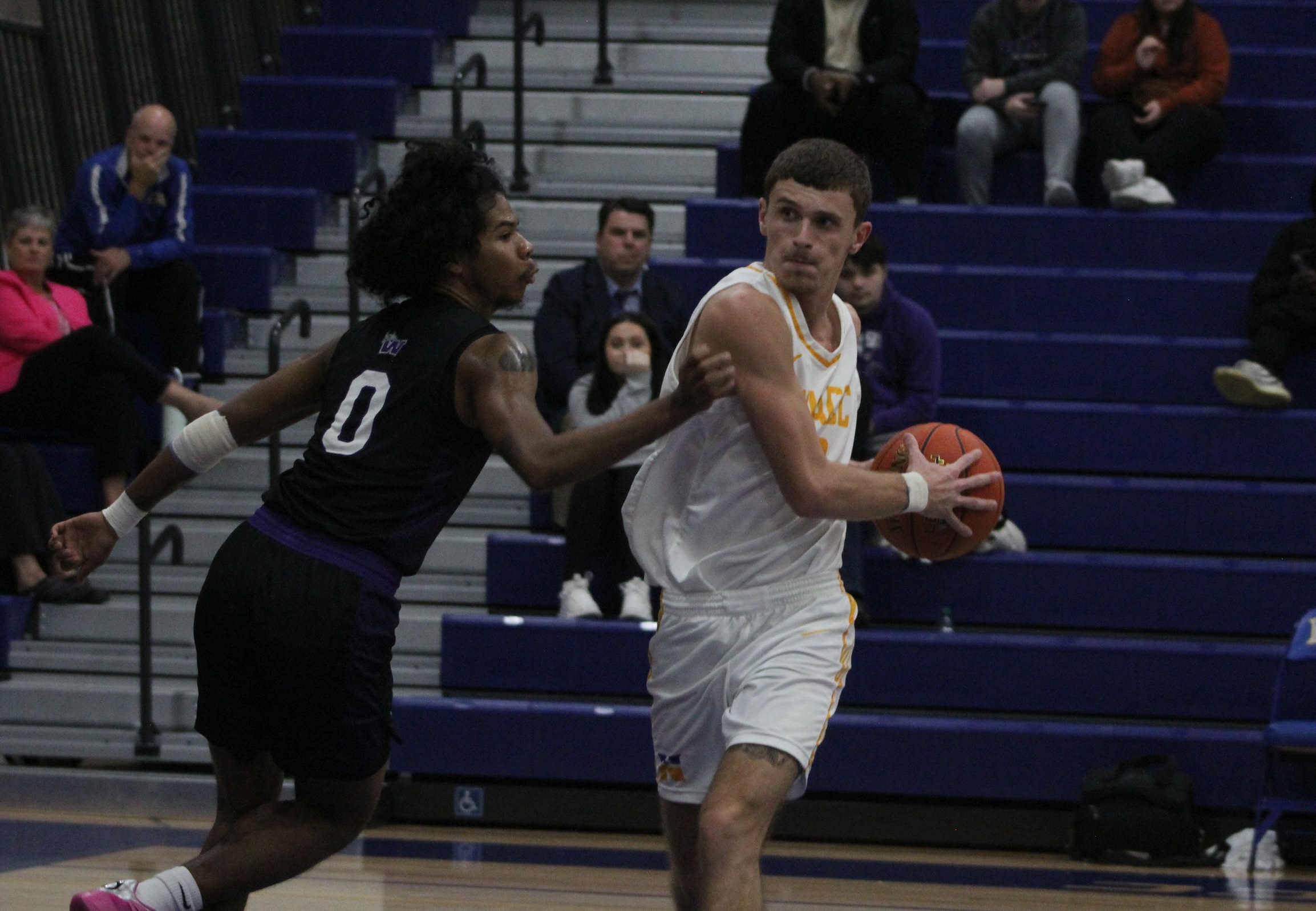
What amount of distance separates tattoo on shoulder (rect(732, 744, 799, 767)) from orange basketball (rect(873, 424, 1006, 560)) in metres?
0.57

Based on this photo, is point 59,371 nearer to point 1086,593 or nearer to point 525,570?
point 525,570

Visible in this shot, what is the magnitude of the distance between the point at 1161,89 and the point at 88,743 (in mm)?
5279

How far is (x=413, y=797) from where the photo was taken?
21.2ft

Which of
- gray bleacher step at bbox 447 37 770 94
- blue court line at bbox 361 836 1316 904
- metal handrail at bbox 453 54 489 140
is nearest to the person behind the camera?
blue court line at bbox 361 836 1316 904

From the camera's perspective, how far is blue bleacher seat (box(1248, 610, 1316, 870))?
5.86 meters

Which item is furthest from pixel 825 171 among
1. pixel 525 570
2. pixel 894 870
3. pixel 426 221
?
pixel 525 570

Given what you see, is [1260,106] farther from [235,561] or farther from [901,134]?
[235,561]

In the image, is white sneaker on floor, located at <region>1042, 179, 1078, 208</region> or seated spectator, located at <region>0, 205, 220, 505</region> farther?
white sneaker on floor, located at <region>1042, 179, 1078, 208</region>

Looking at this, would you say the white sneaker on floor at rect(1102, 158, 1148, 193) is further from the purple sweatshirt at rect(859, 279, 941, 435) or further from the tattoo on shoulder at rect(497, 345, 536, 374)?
the tattoo on shoulder at rect(497, 345, 536, 374)

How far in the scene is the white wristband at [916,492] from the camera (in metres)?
3.47

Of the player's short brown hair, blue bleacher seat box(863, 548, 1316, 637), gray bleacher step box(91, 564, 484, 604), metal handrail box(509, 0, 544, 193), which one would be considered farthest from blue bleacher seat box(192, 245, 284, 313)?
the player's short brown hair

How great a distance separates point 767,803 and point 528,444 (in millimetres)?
760

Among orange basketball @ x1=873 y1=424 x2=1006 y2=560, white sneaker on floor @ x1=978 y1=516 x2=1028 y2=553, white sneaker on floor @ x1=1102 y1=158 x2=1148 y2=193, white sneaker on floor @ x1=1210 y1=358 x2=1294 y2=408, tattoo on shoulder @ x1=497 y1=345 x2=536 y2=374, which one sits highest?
tattoo on shoulder @ x1=497 y1=345 x2=536 y2=374

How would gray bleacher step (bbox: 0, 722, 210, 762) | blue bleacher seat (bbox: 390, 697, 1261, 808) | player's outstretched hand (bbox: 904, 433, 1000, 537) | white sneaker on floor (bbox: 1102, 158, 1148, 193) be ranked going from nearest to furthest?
1. player's outstretched hand (bbox: 904, 433, 1000, 537)
2. blue bleacher seat (bbox: 390, 697, 1261, 808)
3. gray bleacher step (bbox: 0, 722, 210, 762)
4. white sneaker on floor (bbox: 1102, 158, 1148, 193)
